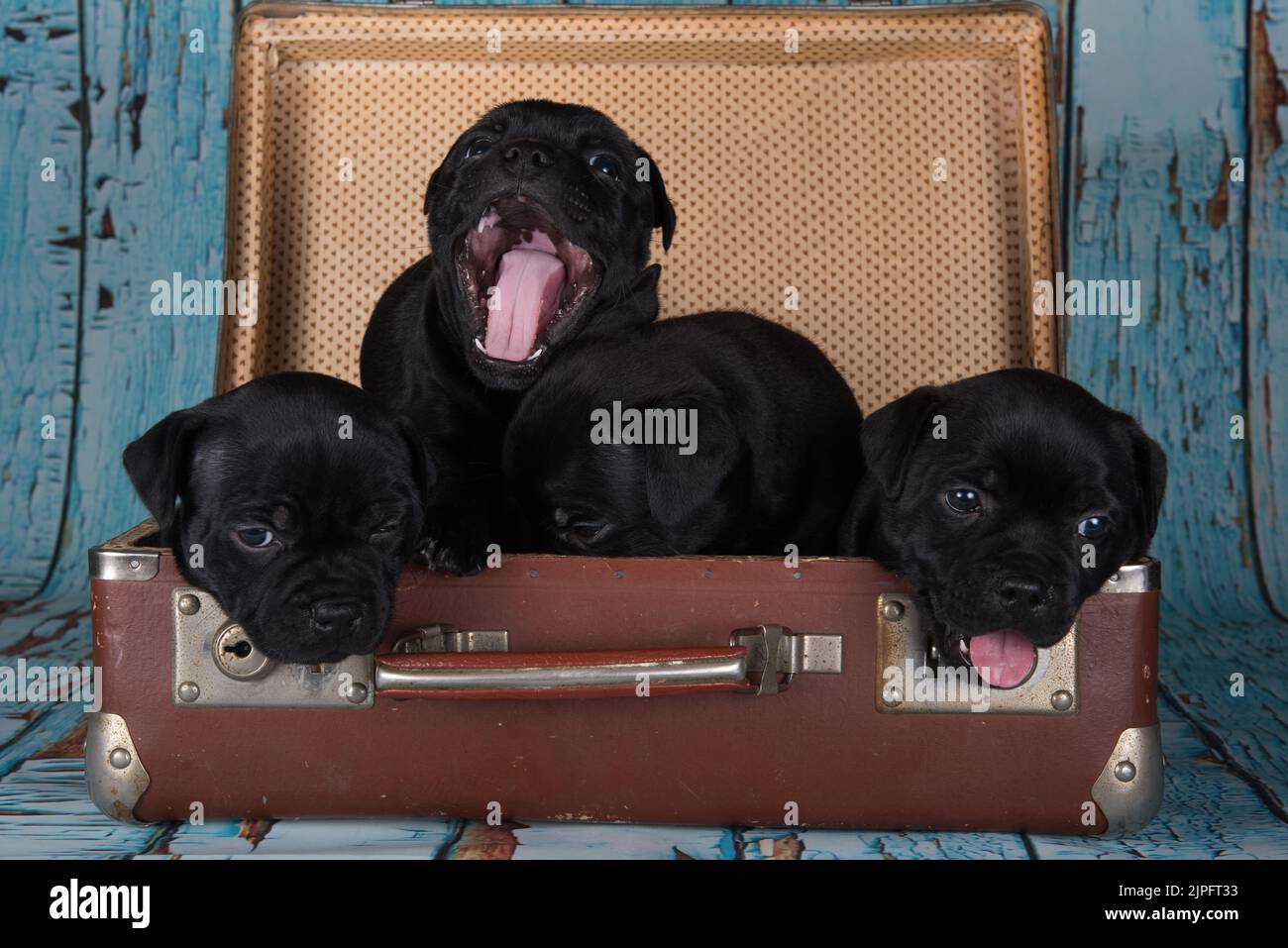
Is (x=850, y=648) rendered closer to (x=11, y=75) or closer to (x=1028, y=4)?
(x=1028, y=4)

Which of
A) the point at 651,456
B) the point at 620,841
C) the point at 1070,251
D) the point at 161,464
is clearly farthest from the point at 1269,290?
the point at 161,464

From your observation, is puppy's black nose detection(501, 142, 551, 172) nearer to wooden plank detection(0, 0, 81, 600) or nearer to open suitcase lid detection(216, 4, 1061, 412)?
open suitcase lid detection(216, 4, 1061, 412)

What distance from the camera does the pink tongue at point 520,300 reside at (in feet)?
9.50

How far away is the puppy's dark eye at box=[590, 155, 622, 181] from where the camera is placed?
2990 mm

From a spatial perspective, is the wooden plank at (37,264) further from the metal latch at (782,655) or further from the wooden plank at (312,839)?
the metal latch at (782,655)

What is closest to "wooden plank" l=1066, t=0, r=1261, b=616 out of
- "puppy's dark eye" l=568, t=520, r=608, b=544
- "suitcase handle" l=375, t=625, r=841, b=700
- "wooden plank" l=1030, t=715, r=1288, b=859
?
"wooden plank" l=1030, t=715, r=1288, b=859

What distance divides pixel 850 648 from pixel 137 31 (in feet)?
9.79

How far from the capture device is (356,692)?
2412mm

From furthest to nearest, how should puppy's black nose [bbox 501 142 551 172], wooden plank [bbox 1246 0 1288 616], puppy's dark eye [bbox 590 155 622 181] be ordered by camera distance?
1. wooden plank [bbox 1246 0 1288 616]
2. puppy's dark eye [bbox 590 155 622 181]
3. puppy's black nose [bbox 501 142 551 172]

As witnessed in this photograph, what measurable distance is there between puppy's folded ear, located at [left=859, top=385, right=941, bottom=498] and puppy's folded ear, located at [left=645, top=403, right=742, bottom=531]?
25 cm

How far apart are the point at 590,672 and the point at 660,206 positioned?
47.4 inches

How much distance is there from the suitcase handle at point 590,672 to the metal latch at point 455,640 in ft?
0.10

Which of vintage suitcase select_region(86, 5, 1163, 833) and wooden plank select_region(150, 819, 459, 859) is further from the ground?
vintage suitcase select_region(86, 5, 1163, 833)

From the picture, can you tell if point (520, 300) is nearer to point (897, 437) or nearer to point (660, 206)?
point (660, 206)
